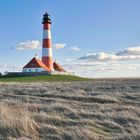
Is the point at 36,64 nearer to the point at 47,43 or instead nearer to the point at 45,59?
the point at 45,59

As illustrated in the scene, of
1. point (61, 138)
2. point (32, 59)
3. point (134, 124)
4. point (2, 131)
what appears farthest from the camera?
point (32, 59)

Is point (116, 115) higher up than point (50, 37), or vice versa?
point (50, 37)

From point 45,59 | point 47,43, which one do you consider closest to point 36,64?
point 45,59

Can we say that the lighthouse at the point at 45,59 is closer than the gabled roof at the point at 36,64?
Yes

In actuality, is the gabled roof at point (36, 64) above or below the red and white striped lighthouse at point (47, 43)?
below

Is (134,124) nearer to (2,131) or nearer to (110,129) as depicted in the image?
(110,129)

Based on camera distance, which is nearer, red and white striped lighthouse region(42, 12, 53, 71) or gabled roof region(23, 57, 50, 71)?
red and white striped lighthouse region(42, 12, 53, 71)

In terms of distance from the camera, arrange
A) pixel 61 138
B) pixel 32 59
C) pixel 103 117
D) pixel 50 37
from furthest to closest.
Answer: pixel 32 59 → pixel 50 37 → pixel 103 117 → pixel 61 138

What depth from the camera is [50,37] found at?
63281 millimetres

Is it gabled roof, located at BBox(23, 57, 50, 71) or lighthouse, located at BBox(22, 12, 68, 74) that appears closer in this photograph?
lighthouse, located at BBox(22, 12, 68, 74)

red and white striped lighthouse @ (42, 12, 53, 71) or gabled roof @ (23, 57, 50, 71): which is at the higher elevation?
red and white striped lighthouse @ (42, 12, 53, 71)

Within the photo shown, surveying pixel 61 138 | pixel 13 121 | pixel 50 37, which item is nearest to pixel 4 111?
pixel 13 121

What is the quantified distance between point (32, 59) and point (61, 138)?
61987 millimetres

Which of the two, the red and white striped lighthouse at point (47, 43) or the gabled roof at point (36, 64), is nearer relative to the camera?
the red and white striped lighthouse at point (47, 43)
